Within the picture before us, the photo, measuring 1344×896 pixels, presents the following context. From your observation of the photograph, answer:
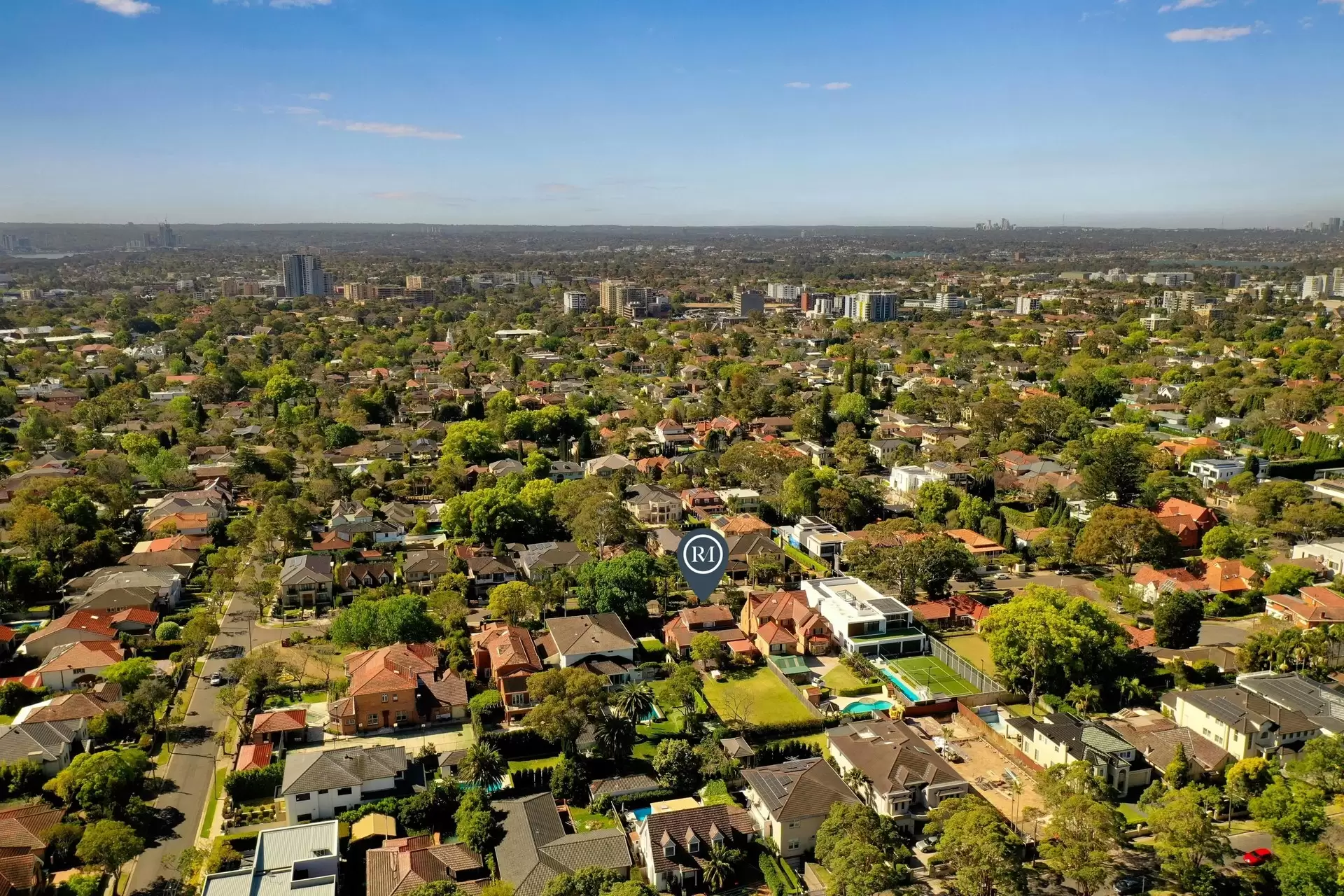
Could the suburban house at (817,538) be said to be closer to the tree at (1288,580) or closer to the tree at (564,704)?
the tree at (1288,580)

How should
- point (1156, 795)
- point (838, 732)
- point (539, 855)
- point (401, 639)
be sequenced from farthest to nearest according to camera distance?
point (401, 639), point (838, 732), point (1156, 795), point (539, 855)

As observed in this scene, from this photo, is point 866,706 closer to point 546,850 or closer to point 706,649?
point 706,649

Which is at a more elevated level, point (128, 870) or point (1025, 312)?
point (1025, 312)

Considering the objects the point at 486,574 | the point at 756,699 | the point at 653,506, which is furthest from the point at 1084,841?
the point at 653,506

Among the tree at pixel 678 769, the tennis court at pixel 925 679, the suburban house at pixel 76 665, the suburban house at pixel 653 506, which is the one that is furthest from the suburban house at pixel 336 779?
the suburban house at pixel 653 506

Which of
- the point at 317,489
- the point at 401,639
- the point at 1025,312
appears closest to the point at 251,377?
the point at 317,489

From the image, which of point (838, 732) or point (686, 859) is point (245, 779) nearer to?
point (686, 859)
